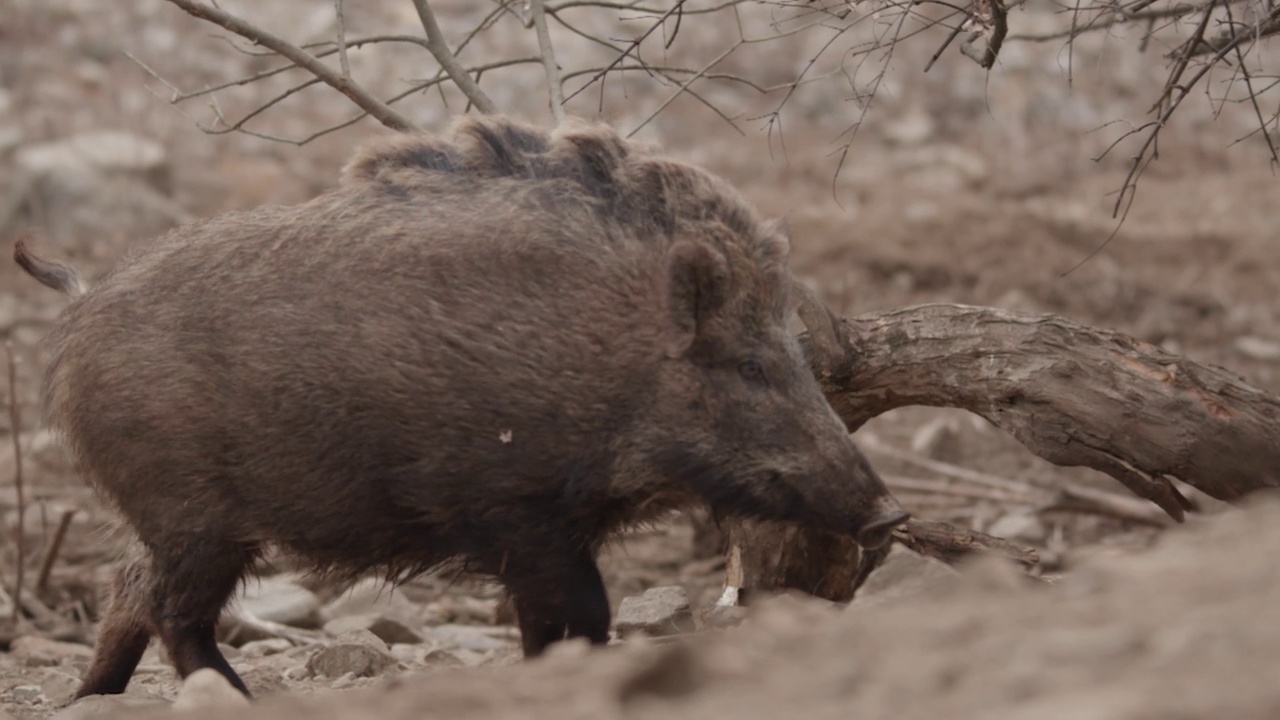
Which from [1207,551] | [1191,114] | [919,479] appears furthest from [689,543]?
[1191,114]

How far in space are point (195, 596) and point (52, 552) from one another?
7.85 ft

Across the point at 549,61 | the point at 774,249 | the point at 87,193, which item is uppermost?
the point at 87,193

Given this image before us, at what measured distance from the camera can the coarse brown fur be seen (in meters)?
4.52

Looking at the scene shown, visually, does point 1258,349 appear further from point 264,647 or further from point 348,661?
point 348,661

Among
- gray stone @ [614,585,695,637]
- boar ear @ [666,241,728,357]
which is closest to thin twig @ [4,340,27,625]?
gray stone @ [614,585,695,637]

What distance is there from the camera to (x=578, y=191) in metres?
4.74

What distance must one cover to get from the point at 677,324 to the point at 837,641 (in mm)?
1805

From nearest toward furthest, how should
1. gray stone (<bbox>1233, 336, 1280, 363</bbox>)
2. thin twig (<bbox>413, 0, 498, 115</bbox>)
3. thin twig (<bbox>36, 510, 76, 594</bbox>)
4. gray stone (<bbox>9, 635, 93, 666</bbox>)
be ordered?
thin twig (<bbox>413, 0, 498, 115</bbox>), gray stone (<bbox>9, 635, 93, 666</bbox>), thin twig (<bbox>36, 510, 76, 594</bbox>), gray stone (<bbox>1233, 336, 1280, 363</bbox>)

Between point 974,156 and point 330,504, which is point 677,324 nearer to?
point 330,504

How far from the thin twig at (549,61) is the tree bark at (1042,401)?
1.40 metres

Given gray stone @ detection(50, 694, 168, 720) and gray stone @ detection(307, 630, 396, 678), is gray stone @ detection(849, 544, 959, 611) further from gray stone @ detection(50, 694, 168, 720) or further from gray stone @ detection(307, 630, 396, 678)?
gray stone @ detection(307, 630, 396, 678)

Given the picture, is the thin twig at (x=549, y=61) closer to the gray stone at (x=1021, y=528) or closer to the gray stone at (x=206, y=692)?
the gray stone at (x=206, y=692)

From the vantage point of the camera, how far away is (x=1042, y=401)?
16.3 feet

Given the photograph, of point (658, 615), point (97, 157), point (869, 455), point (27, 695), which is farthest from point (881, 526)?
point (97, 157)
